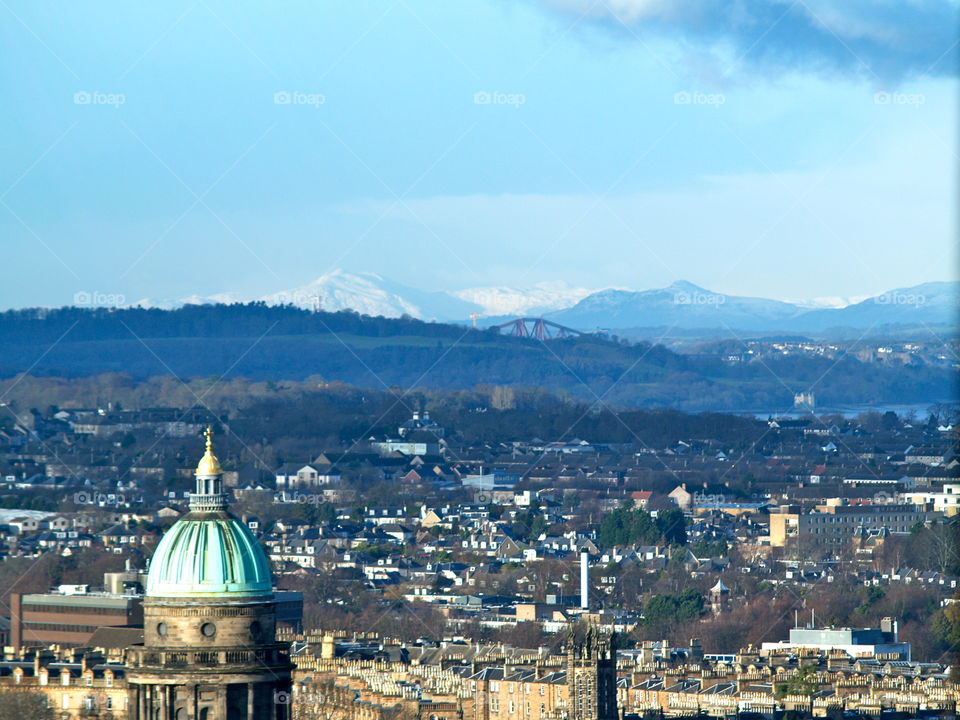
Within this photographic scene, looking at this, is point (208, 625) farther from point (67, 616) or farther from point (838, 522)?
point (838, 522)

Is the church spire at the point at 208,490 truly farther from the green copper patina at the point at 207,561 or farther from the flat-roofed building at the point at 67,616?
the flat-roofed building at the point at 67,616

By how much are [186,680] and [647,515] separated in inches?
4651

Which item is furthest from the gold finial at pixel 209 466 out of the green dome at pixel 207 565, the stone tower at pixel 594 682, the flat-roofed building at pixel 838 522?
the flat-roofed building at pixel 838 522

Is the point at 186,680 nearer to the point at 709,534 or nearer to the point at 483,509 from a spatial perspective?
the point at 709,534

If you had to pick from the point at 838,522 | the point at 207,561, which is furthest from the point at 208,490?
the point at 838,522

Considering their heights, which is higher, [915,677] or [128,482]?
[128,482]

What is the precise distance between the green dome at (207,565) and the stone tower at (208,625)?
0.04 feet

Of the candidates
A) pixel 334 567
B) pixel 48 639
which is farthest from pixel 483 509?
pixel 48 639

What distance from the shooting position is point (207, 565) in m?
46.4

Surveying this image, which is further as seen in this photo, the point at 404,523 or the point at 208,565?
the point at 404,523

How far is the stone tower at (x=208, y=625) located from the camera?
46.4 meters

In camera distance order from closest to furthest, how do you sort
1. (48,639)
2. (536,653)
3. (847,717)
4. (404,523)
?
(847,717) < (536,653) < (48,639) < (404,523)

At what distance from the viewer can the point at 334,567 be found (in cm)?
14212

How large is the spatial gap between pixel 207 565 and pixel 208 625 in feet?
2.57
